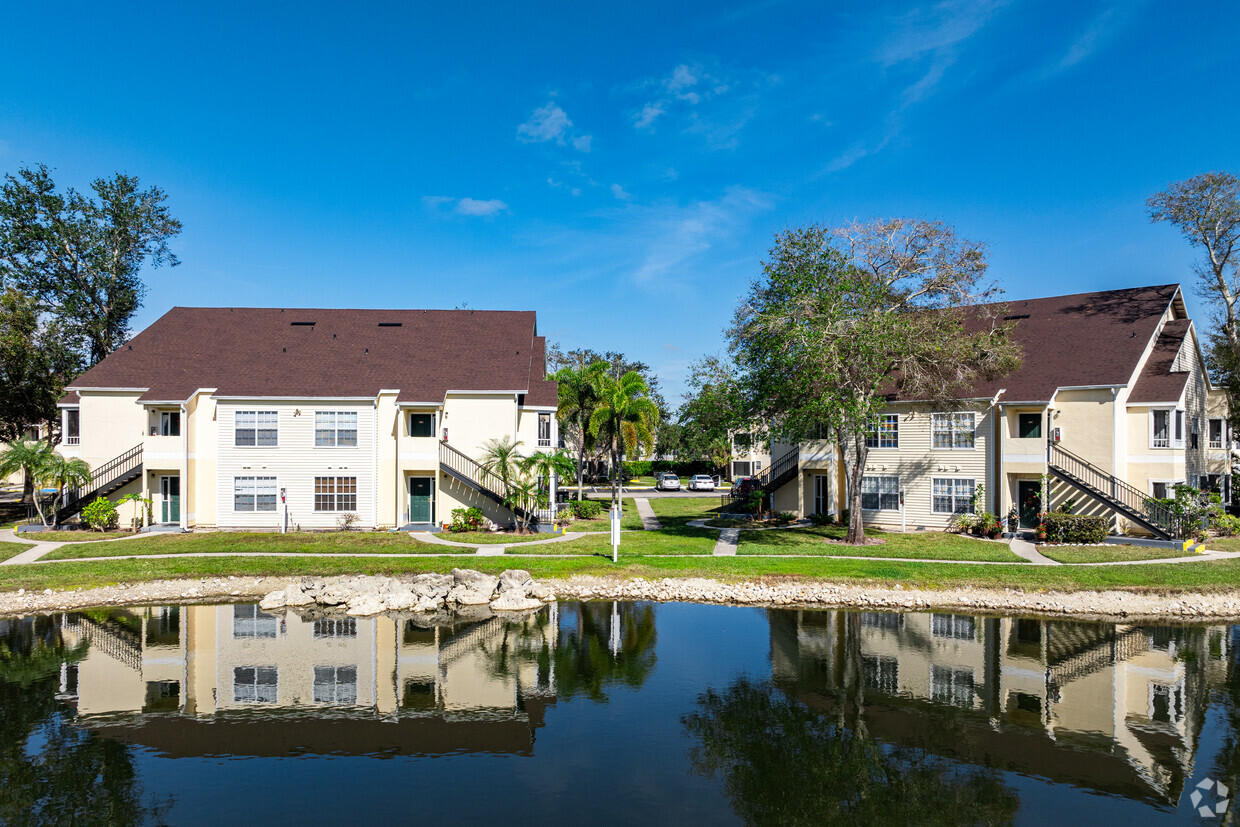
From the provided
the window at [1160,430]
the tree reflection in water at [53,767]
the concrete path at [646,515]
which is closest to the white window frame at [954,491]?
the window at [1160,430]

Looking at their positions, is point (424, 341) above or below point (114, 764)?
above

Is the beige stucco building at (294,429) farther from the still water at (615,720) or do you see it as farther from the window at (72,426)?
the still water at (615,720)

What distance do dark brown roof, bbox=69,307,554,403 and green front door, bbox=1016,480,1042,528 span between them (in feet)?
68.4

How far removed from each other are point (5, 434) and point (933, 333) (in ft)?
140

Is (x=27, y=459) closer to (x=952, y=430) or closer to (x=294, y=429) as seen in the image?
(x=294, y=429)

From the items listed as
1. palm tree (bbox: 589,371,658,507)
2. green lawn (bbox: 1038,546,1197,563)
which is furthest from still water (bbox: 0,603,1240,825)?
palm tree (bbox: 589,371,658,507)

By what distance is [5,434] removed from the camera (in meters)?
34.5

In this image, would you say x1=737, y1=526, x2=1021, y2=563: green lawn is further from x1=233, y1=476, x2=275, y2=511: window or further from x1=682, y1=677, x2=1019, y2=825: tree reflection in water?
x1=233, y1=476, x2=275, y2=511: window

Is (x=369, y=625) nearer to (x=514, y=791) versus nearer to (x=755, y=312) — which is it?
(x=514, y=791)

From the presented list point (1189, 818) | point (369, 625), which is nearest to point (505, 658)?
point (369, 625)

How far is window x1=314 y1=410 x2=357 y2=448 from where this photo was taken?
29031 mm

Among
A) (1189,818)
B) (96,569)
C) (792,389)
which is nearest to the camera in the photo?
(1189,818)

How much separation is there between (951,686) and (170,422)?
30.5 m

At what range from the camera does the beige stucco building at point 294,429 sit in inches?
1137
